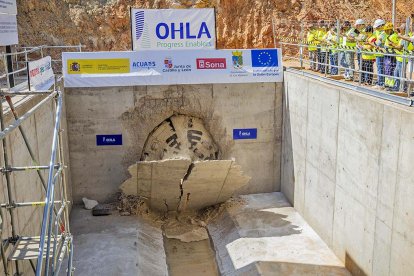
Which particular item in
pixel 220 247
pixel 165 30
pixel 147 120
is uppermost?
pixel 165 30

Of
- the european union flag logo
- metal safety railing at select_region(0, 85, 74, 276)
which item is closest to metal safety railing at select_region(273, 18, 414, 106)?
the european union flag logo

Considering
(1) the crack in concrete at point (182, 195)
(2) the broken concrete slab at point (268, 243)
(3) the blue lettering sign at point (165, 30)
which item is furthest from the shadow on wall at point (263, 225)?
(3) the blue lettering sign at point (165, 30)

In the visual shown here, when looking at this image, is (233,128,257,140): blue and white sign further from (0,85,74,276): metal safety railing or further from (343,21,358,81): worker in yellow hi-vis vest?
(0,85,74,276): metal safety railing

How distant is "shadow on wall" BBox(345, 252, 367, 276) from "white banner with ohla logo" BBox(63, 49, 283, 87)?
6242 mm

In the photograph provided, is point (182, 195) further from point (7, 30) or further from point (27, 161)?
point (7, 30)

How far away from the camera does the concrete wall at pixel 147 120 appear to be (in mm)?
15055

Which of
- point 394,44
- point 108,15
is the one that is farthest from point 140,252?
point 108,15

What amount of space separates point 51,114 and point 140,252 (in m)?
4.12

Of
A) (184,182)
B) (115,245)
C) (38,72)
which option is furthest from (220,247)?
(38,72)

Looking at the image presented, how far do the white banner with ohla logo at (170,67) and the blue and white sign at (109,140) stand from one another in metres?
1.58

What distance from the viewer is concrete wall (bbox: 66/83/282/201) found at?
15.1 m

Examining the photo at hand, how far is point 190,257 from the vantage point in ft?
44.1

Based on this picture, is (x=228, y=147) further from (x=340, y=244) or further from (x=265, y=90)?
(x=340, y=244)

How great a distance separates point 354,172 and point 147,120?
22.3 feet
